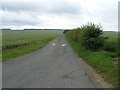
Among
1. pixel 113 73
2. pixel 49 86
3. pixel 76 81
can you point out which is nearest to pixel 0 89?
pixel 49 86

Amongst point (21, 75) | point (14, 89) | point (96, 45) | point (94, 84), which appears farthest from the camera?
point (96, 45)

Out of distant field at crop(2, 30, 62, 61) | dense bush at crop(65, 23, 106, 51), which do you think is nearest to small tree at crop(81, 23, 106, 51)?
dense bush at crop(65, 23, 106, 51)

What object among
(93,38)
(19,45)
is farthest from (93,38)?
(19,45)

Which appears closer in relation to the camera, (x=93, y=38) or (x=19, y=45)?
(x=93, y=38)

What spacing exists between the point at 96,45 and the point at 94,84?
9.80 meters

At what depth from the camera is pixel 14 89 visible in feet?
18.1

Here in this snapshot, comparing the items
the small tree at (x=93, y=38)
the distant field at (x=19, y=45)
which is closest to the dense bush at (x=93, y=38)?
the small tree at (x=93, y=38)

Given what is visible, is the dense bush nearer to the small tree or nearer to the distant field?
the small tree

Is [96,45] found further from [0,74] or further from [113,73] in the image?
[0,74]

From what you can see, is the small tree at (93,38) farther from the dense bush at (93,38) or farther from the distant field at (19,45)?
the distant field at (19,45)

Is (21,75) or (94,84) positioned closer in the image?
(94,84)

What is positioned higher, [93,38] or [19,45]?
[93,38]

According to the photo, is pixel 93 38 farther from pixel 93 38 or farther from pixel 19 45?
pixel 19 45

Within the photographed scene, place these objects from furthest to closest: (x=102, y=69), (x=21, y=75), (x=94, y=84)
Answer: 1. (x=102, y=69)
2. (x=21, y=75)
3. (x=94, y=84)
